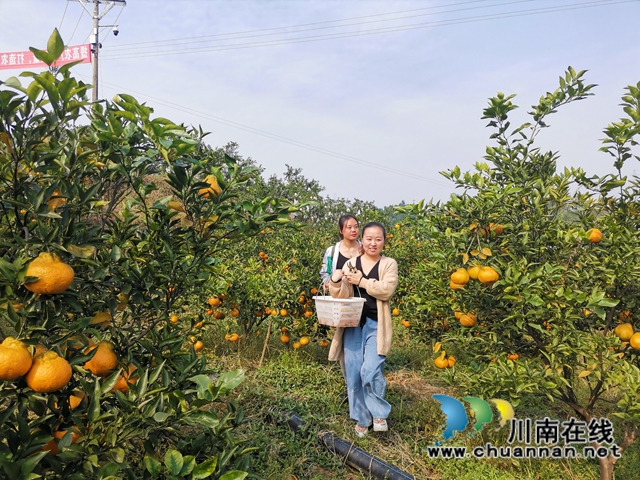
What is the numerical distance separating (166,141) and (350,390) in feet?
7.36

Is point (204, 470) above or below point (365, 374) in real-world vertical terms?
above

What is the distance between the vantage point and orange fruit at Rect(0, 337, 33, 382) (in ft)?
3.34

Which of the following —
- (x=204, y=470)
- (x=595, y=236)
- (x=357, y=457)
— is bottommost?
(x=357, y=457)

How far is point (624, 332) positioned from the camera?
2211 millimetres

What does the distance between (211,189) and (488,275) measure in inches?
50.3

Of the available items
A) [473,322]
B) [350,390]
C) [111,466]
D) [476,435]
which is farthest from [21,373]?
[476,435]

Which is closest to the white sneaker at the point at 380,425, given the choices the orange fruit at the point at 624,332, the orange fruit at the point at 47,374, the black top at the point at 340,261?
the black top at the point at 340,261

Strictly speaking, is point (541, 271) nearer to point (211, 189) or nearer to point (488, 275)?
point (488, 275)

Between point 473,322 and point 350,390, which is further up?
point 473,322

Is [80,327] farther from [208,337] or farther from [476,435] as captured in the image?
[208,337]

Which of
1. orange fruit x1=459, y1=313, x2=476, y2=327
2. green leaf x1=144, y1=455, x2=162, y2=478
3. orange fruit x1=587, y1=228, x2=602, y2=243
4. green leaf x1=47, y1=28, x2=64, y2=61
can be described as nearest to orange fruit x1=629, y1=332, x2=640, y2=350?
orange fruit x1=587, y1=228, x2=602, y2=243

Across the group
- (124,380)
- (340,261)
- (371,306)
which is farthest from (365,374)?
(124,380)

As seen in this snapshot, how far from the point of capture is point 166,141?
1.22 m

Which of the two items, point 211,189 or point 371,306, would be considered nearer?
point 211,189
